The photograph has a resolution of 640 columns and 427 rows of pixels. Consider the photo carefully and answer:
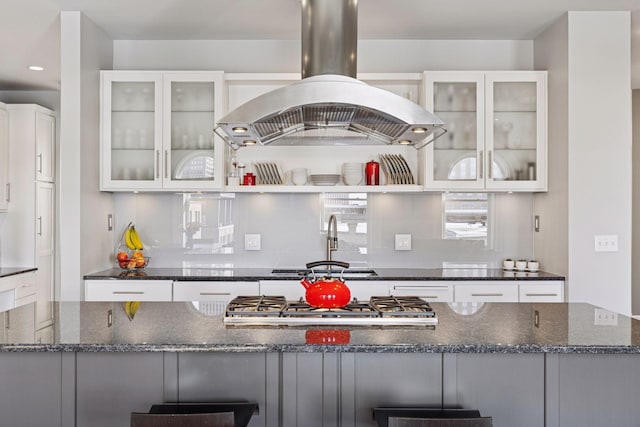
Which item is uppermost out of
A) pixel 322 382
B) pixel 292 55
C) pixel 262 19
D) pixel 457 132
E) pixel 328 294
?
pixel 262 19

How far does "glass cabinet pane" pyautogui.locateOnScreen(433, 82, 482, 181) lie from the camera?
12.5ft

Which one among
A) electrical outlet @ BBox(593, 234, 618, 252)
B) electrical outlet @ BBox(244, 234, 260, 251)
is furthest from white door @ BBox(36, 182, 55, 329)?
electrical outlet @ BBox(593, 234, 618, 252)

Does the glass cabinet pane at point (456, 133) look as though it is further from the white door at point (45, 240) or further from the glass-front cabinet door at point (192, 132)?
the white door at point (45, 240)

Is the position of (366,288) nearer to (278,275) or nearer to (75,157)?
(278,275)

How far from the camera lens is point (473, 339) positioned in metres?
1.72

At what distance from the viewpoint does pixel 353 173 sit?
3.90m

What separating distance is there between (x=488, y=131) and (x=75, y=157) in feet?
9.43

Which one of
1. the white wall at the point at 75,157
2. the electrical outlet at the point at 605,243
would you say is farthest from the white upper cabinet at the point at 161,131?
the electrical outlet at the point at 605,243

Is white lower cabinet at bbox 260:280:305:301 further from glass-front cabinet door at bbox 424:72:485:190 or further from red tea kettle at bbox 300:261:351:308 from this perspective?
red tea kettle at bbox 300:261:351:308

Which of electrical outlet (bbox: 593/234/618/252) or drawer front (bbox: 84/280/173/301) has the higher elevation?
electrical outlet (bbox: 593/234/618/252)

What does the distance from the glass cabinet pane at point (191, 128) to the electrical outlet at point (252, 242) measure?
25.5 inches

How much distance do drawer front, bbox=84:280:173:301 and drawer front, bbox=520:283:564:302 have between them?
2417 mm

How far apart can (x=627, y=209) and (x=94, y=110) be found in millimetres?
3734

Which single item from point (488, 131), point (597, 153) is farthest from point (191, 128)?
point (597, 153)
